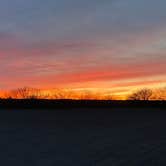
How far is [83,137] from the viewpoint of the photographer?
11984 millimetres

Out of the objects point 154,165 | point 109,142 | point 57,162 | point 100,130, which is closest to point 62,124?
point 100,130

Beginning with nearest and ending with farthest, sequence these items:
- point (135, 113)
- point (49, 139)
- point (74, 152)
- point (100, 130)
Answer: point (74, 152) → point (49, 139) → point (100, 130) → point (135, 113)

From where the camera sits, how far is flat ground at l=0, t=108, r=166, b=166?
34.5 ft

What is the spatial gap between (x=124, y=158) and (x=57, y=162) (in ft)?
4.31

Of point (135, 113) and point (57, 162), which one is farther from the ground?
point (135, 113)

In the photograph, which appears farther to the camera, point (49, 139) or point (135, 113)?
point (135, 113)

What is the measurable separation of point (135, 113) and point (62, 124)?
8.11 ft

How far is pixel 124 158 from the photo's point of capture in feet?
34.5

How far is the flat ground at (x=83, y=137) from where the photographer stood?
34.5ft

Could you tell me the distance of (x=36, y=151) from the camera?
36.3ft

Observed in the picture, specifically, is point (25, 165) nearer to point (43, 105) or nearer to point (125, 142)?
point (125, 142)

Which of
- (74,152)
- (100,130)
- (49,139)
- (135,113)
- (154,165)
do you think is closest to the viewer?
(154,165)

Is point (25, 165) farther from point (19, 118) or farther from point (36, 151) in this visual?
point (19, 118)

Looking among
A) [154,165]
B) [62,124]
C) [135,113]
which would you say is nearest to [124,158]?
[154,165]
